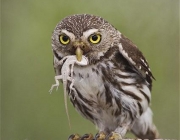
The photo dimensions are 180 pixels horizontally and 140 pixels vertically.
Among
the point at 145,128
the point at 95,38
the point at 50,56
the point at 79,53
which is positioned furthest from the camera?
the point at 50,56

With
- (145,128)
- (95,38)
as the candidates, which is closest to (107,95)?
(95,38)

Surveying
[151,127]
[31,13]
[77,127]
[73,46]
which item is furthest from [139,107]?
[31,13]

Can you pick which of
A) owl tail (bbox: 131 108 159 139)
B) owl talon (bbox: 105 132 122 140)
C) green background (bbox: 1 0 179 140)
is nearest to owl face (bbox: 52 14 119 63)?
owl talon (bbox: 105 132 122 140)

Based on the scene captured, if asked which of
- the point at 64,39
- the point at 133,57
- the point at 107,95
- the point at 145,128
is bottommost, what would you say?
the point at 145,128

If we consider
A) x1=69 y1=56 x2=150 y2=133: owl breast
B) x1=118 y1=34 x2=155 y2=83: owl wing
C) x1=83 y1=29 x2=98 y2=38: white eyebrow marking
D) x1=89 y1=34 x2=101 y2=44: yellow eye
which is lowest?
x1=69 y1=56 x2=150 y2=133: owl breast

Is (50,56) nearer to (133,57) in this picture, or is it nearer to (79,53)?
(133,57)

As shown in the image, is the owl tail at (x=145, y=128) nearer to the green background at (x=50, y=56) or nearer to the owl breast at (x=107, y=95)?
the owl breast at (x=107, y=95)

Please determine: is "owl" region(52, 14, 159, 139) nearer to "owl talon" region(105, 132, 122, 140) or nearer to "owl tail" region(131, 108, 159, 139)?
"owl talon" region(105, 132, 122, 140)
